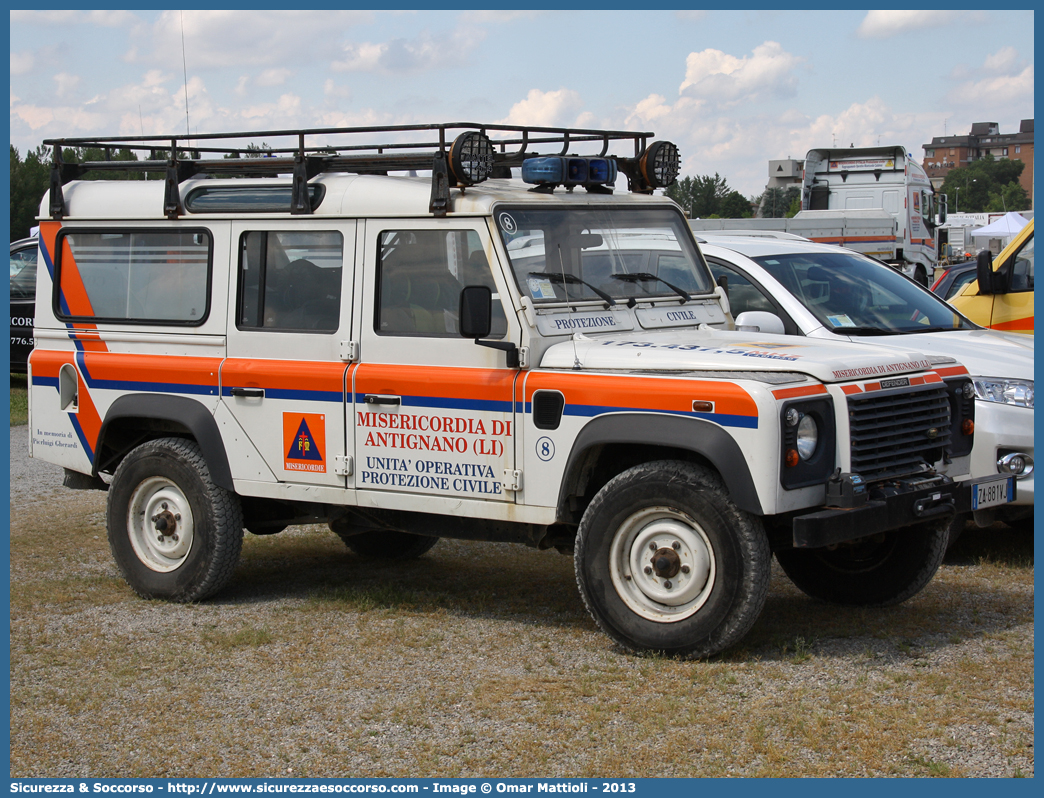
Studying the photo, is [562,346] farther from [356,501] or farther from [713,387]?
[356,501]

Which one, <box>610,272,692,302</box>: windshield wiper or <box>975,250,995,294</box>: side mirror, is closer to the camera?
<box>610,272,692,302</box>: windshield wiper

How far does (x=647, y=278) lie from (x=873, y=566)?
1943 mm

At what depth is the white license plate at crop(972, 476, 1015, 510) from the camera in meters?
5.77

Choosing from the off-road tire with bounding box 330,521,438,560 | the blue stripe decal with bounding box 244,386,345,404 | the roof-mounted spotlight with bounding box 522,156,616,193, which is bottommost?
the off-road tire with bounding box 330,521,438,560

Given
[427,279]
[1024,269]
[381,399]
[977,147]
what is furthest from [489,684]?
[977,147]

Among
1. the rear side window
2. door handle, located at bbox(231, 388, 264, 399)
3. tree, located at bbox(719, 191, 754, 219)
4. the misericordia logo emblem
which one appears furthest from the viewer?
tree, located at bbox(719, 191, 754, 219)

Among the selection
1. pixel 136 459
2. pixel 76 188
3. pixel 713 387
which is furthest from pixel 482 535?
pixel 76 188

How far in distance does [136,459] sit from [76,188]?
173 cm

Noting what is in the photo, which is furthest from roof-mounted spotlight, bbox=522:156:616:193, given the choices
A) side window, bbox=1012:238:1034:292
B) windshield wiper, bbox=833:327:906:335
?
side window, bbox=1012:238:1034:292

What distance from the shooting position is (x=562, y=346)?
584 centimetres

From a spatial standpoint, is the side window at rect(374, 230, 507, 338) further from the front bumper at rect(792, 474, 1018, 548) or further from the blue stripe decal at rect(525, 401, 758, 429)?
the front bumper at rect(792, 474, 1018, 548)

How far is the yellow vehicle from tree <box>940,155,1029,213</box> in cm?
11050

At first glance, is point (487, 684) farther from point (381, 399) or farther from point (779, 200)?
point (779, 200)

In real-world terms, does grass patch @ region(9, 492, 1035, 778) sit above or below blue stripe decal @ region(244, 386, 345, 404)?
below
